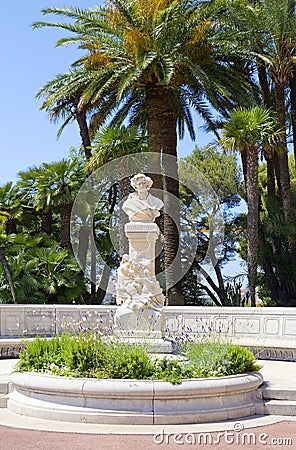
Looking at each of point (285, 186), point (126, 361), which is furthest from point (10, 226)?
point (126, 361)

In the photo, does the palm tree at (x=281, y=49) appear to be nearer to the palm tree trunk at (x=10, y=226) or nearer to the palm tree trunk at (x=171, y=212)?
the palm tree trunk at (x=171, y=212)

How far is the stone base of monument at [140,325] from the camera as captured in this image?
1045 cm

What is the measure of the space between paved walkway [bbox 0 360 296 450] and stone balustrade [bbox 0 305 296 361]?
449cm

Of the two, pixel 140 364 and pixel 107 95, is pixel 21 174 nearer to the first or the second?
pixel 107 95

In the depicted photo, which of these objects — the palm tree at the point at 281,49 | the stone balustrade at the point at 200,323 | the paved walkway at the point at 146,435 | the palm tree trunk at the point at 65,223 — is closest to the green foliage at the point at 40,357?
the paved walkway at the point at 146,435

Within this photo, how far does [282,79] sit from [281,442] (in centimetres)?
1687

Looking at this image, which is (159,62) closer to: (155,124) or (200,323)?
(155,124)

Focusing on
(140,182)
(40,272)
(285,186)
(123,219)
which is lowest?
(40,272)

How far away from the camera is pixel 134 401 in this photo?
309 inches

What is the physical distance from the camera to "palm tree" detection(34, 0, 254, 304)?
19359 millimetres

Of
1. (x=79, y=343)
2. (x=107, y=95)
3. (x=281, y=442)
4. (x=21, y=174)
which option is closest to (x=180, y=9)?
(x=107, y=95)

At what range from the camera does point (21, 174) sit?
87.0ft

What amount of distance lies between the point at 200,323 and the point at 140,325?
3469 mm

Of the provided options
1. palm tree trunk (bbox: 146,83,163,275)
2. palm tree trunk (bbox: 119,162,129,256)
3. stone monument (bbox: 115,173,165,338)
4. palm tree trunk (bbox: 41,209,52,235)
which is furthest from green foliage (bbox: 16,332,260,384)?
palm tree trunk (bbox: 41,209,52,235)
